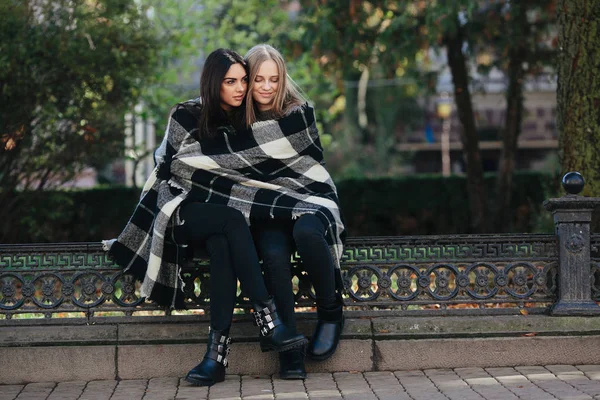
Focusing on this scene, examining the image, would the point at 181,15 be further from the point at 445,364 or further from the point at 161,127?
the point at 445,364

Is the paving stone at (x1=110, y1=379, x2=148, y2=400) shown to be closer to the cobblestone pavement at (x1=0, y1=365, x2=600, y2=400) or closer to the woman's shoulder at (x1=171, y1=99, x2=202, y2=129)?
the cobblestone pavement at (x1=0, y1=365, x2=600, y2=400)

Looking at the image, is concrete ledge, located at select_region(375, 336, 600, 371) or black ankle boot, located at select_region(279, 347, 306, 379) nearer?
black ankle boot, located at select_region(279, 347, 306, 379)

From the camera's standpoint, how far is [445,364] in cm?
554

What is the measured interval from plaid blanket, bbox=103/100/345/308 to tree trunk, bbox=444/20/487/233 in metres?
7.22

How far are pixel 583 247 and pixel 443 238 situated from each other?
0.81 meters

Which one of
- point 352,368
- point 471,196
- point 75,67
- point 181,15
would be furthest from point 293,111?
point 181,15

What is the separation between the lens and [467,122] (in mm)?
12586

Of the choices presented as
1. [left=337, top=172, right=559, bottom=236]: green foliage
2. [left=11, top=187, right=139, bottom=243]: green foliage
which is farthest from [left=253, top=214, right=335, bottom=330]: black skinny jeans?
[left=337, top=172, right=559, bottom=236]: green foliage

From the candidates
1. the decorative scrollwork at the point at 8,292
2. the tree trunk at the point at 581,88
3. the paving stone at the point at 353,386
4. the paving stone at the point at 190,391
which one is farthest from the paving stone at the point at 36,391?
the tree trunk at the point at 581,88

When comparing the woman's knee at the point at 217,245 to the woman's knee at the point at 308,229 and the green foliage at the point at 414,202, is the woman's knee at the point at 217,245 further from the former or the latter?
the green foliage at the point at 414,202

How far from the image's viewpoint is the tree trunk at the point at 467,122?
41.3ft

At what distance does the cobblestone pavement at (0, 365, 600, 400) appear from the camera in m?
4.88

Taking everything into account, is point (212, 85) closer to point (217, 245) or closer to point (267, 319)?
point (217, 245)

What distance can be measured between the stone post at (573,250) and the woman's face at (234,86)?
189 centimetres
